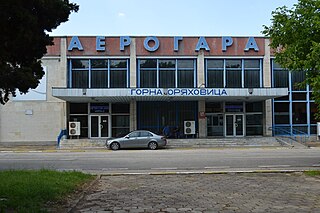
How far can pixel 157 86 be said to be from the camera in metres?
34.6

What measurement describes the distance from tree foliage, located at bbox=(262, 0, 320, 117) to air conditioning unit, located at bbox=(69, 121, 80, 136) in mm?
20961

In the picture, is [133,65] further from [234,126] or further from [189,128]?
[234,126]

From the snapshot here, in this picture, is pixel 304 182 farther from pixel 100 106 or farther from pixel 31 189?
pixel 100 106

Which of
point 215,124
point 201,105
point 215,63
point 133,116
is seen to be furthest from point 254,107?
point 133,116

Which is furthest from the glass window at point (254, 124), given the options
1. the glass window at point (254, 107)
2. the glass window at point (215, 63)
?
the glass window at point (215, 63)

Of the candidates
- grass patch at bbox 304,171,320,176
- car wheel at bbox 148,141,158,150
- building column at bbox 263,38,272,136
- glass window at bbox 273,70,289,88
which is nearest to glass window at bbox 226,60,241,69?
building column at bbox 263,38,272,136

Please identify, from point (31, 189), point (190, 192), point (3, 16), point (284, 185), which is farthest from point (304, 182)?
point (3, 16)

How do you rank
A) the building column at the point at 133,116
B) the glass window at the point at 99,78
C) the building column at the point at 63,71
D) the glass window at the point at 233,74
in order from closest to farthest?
the building column at the point at 63,71, the building column at the point at 133,116, the glass window at the point at 99,78, the glass window at the point at 233,74

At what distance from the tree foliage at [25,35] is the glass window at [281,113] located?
29.2 m

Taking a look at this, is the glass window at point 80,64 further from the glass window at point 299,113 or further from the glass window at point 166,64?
the glass window at point 299,113

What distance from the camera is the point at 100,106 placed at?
35031 millimetres

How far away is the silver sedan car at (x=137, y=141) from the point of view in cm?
2803

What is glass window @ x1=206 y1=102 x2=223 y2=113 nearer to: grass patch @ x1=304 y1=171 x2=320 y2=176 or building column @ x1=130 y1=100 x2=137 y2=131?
building column @ x1=130 y1=100 x2=137 y2=131

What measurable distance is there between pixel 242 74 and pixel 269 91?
489cm
